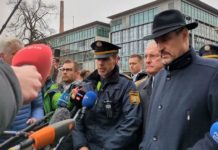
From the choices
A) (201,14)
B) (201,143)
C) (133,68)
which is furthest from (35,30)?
(201,14)

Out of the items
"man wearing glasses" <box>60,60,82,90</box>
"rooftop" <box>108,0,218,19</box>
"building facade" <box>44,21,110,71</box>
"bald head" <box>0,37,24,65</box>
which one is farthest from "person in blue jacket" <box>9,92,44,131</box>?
"building facade" <box>44,21,110,71</box>

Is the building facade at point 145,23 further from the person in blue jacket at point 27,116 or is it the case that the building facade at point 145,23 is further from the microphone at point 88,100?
the microphone at point 88,100

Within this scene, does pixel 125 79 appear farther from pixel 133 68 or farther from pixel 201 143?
pixel 133 68

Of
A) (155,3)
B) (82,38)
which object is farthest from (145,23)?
(82,38)

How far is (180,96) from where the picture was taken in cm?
222

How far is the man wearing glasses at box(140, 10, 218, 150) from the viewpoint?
2093mm

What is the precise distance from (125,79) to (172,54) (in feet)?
3.31

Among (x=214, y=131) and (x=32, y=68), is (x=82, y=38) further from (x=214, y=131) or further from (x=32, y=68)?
(x=32, y=68)

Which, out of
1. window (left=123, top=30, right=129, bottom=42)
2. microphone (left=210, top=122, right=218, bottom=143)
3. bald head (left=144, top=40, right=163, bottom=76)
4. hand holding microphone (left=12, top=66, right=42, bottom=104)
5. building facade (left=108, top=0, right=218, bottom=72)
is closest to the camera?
hand holding microphone (left=12, top=66, right=42, bottom=104)

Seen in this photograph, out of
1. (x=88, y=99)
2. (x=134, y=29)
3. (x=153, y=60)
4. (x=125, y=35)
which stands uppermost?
(x=134, y=29)

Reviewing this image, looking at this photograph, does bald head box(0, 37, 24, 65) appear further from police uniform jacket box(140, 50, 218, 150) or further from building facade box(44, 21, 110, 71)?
building facade box(44, 21, 110, 71)

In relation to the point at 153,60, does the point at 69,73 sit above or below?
below

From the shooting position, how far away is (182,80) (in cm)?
227

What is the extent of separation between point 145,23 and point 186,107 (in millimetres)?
53035
